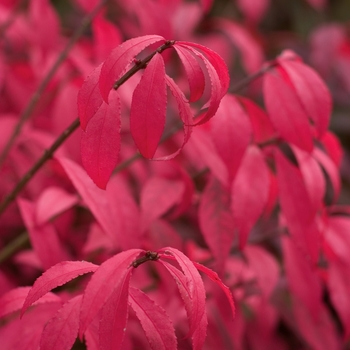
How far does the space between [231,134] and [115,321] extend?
0.89 feet

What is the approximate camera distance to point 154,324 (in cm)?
43

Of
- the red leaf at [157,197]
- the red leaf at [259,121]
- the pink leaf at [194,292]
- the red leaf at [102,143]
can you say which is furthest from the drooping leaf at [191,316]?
the red leaf at [259,121]

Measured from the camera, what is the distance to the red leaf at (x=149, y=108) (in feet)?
1.33

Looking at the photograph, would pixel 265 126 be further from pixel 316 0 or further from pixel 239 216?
pixel 316 0

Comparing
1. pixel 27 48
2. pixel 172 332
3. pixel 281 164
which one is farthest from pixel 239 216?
pixel 27 48

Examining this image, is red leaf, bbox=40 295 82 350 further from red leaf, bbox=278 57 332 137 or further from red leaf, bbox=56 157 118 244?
red leaf, bbox=278 57 332 137

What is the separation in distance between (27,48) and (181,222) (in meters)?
0.62

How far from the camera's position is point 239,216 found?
1.98 feet

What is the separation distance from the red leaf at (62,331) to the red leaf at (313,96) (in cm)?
35

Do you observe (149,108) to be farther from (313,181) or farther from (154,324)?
(313,181)

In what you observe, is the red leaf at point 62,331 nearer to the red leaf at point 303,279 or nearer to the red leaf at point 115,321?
the red leaf at point 115,321

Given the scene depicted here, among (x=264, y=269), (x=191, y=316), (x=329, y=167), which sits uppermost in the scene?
(x=191, y=316)

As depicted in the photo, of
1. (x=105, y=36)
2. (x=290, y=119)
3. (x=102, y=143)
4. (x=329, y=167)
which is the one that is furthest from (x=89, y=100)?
(x=105, y=36)

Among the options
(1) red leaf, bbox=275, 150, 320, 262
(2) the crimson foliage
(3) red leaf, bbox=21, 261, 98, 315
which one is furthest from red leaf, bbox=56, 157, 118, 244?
(1) red leaf, bbox=275, 150, 320, 262
